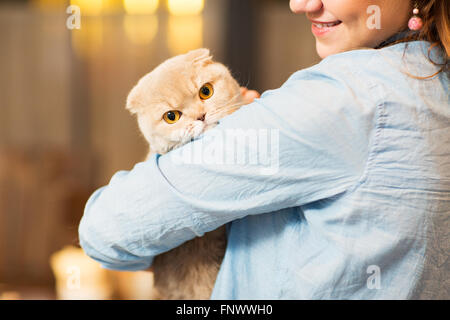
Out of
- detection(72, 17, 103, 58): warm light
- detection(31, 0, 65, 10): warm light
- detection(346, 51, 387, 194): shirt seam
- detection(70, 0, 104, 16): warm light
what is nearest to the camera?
detection(346, 51, 387, 194): shirt seam

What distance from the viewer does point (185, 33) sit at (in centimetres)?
319

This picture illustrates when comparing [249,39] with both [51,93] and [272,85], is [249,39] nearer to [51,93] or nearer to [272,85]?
[272,85]

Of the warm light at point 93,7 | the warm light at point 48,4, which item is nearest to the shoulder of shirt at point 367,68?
the warm light at point 93,7

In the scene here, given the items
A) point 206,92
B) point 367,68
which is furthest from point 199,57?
point 367,68

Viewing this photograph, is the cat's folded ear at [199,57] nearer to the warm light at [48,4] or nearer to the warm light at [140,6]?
the warm light at [140,6]

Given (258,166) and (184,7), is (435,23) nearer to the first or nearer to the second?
(258,166)

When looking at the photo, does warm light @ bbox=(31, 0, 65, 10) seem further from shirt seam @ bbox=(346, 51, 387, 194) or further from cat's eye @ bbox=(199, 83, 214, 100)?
shirt seam @ bbox=(346, 51, 387, 194)

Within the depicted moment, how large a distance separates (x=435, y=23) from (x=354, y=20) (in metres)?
0.12

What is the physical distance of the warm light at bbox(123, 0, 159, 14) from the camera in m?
3.12

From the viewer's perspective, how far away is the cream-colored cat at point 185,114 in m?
0.73

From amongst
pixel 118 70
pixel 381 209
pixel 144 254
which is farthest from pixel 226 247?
pixel 118 70

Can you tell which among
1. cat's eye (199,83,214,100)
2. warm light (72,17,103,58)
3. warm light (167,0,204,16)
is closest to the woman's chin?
cat's eye (199,83,214,100)

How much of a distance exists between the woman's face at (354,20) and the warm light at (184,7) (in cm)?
254

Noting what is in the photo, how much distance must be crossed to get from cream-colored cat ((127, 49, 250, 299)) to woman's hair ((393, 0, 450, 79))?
32 cm
